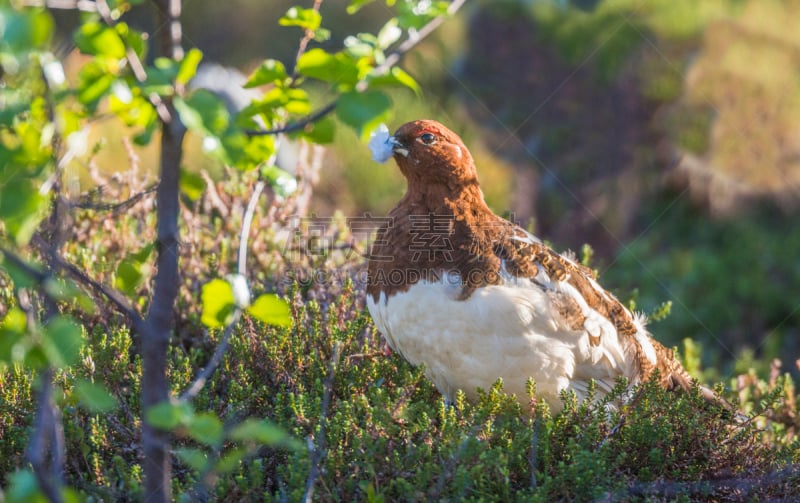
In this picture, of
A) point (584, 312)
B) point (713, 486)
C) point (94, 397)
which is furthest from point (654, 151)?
point (94, 397)

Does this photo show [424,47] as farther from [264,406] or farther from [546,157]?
[264,406]

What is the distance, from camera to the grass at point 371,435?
6.14ft

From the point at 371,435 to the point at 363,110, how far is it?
1.12 m

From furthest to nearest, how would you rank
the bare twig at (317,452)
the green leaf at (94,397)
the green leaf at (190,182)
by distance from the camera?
the bare twig at (317,452) → the green leaf at (190,182) → the green leaf at (94,397)

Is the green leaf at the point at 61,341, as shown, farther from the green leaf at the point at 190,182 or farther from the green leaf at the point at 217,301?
the green leaf at the point at 190,182

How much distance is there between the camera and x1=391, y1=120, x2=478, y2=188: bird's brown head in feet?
7.86

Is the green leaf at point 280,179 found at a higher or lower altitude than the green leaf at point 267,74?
lower

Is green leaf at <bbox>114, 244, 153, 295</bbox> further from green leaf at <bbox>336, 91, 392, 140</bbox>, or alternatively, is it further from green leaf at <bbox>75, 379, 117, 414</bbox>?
green leaf at <bbox>336, 91, 392, 140</bbox>

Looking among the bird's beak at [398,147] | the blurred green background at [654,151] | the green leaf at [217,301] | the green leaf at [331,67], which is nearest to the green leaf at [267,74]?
the green leaf at [331,67]

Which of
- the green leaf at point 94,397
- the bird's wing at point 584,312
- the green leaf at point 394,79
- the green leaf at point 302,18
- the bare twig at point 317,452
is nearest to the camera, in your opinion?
the green leaf at point 94,397

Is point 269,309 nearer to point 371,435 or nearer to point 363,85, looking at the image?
point 363,85

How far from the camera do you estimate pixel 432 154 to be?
7.84 ft

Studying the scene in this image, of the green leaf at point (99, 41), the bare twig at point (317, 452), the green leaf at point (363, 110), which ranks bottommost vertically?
the bare twig at point (317, 452)

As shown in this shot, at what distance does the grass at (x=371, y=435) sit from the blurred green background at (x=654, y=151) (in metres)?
2.84
